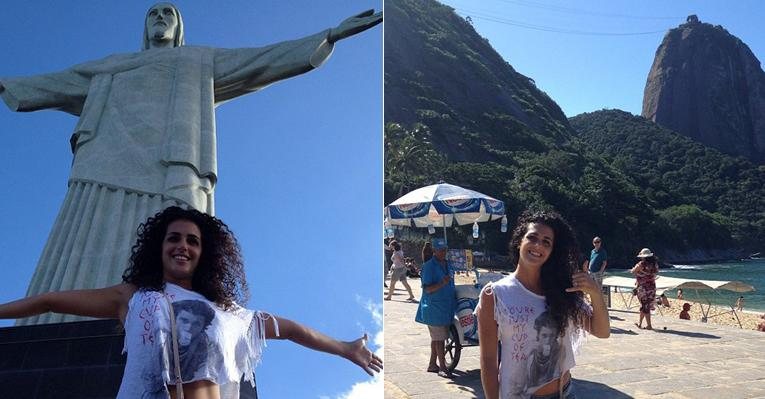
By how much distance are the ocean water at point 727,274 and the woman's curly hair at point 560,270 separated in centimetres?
3499

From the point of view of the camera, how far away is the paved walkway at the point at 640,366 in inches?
187

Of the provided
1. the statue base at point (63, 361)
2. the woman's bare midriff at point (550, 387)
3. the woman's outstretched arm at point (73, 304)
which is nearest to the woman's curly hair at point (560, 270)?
the woman's bare midriff at point (550, 387)

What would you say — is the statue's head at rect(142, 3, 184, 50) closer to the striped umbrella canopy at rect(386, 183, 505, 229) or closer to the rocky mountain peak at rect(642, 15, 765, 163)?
the striped umbrella canopy at rect(386, 183, 505, 229)

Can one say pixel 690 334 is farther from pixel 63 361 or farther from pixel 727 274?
pixel 727 274

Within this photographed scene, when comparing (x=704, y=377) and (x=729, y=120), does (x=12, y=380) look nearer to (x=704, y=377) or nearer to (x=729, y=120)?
(x=704, y=377)

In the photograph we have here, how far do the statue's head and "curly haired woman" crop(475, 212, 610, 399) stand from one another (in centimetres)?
517

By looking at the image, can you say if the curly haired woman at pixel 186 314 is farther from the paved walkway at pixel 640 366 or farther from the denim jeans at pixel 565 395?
the paved walkway at pixel 640 366

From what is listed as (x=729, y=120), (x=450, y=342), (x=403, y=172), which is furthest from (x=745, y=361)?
(x=729, y=120)

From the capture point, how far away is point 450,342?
562cm

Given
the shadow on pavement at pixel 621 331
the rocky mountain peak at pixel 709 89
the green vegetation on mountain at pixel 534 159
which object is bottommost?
the shadow on pavement at pixel 621 331

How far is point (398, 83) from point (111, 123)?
186 feet

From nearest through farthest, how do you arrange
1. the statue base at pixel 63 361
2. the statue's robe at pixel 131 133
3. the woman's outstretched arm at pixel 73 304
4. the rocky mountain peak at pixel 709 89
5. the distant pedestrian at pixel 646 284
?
the woman's outstretched arm at pixel 73 304 < the statue base at pixel 63 361 < the statue's robe at pixel 131 133 < the distant pedestrian at pixel 646 284 < the rocky mountain peak at pixel 709 89

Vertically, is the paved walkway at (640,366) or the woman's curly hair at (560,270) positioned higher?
the woman's curly hair at (560,270)

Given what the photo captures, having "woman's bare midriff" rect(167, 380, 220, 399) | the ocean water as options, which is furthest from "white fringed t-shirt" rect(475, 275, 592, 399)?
the ocean water
